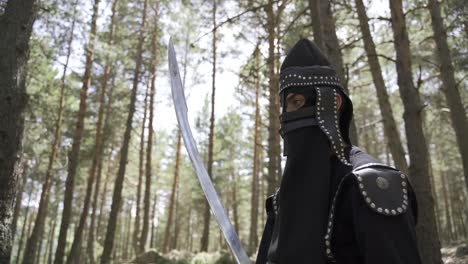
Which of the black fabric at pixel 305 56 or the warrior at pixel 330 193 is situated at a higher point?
the black fabric at pixel 305 56

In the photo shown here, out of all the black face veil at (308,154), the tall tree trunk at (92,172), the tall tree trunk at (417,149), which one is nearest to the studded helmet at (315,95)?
the black face veil at (308,154)

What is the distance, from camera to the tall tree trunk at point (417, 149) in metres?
5.83

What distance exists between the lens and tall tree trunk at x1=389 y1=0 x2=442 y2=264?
5828mm

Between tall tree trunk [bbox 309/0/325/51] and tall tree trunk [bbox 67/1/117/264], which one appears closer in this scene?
tall tree trunk [bbox 309/0/325/51]

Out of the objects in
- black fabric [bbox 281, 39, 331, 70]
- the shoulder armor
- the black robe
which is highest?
black fabric [bbox 281, 39, 331, 70]

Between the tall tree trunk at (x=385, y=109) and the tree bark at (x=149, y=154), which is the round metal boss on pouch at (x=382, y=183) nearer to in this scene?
the tall tree trunk at (x=385, y=109)

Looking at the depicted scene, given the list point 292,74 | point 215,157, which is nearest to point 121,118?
point 215,157

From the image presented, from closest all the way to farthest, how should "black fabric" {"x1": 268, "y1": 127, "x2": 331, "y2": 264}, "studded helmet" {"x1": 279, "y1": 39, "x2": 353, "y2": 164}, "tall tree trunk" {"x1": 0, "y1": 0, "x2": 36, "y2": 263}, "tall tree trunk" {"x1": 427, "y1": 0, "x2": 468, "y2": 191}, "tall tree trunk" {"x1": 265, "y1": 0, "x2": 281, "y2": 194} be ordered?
"black fabric" {"x1": 268, "y1": 127, "x2": 331, "y2": 264}
"studded helmet" {"x1": 279, "y1": 39, "x2": 353, "y2": 164}
"tall tree trunk" {"x1": 0, "y1": 0, "x2": 36, "y2": 263}
"tall tree trunk" {"x1": 427, "y1": 0, "x2": 468, "y2": 191}
"tall tree trunk" {"x1": 265, "y1": 0, "x2": 281, "y2": 194}

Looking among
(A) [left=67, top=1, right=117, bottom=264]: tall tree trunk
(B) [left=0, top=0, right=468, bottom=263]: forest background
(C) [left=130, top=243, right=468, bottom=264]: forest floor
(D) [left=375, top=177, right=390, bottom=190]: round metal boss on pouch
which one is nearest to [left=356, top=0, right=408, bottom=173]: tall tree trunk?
(B) [left=0, top=0, right=468, bottom=263]: forest background

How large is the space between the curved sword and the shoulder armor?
697 millimetres

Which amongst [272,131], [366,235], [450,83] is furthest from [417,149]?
[272,131]

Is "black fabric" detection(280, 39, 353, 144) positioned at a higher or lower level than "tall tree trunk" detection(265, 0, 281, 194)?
lower

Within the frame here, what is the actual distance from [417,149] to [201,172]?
560 cm

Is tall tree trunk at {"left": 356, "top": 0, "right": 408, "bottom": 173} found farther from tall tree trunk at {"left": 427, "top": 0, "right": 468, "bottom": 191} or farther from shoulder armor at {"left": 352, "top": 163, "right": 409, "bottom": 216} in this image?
shoulder armor at {"left": 352, "top": 163, "right": 409, "bottom": 216}
